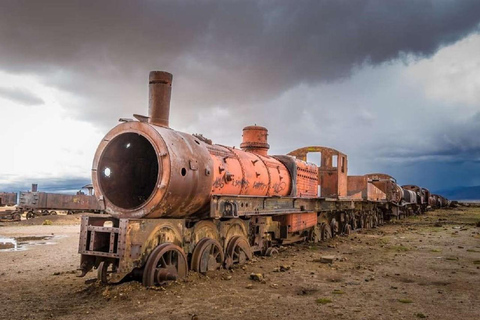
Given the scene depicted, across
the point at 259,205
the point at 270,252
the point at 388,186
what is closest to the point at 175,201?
the point at 259,205

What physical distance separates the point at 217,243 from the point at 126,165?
2.58 metres

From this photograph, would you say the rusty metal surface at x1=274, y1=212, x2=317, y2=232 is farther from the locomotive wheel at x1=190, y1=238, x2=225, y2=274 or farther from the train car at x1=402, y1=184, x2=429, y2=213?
the train car at x1=402, y1=184, x2=429, y2=213

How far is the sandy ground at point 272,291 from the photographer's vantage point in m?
5.83

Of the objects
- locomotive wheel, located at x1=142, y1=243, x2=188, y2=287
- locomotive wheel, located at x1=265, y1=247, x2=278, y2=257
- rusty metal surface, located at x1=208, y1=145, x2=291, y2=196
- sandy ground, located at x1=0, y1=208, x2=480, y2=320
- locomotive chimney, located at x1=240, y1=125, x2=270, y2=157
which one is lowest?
sandy ground, located at x1=0, y1=208, x2=480, y2=320

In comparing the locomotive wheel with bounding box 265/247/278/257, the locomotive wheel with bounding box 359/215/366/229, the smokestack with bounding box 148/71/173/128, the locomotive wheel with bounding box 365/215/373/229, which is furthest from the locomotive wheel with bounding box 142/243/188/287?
the locomotive wheel with bounding box 365/215/373/229

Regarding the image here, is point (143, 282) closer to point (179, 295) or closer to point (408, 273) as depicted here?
point (179, 295)

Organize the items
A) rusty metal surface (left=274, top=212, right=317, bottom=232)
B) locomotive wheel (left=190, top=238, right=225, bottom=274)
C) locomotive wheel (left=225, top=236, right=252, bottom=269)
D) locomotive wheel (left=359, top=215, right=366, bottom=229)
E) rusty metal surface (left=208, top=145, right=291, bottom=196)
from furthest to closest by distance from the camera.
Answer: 1. locomotive wheel (left=359, top=215, right=366, bottom=229)
2. rusty metal surface (left=274, top=212, right=317, bottom=232)
3. locomotive wheel (left=225, top=236, right=252, bottom=269)
4. rusty metal surface (left=208, top=145, right=291, bottom=196)
5. locomotive wheel (left=190, top=238, right=225, bottom=274)

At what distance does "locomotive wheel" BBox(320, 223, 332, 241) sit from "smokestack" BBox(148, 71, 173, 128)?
9.06 m

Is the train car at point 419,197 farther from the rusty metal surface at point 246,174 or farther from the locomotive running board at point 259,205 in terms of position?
the rusty metal surface at point 246,174

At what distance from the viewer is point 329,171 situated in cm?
1577

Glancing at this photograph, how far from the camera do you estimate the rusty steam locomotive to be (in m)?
6.93

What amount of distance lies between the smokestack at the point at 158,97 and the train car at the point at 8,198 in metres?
31.4

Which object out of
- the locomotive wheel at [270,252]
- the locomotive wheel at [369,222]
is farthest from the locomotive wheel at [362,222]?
the locomotive wheel at [270,252]

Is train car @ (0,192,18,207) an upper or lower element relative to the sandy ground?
upper
